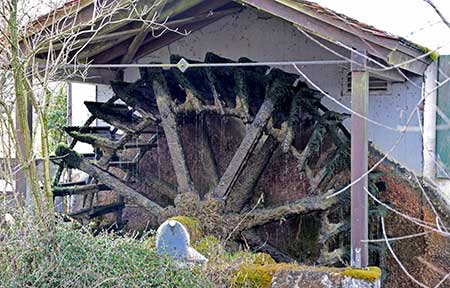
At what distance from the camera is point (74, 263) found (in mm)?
4645

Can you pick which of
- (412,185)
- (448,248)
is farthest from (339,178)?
(448,248)

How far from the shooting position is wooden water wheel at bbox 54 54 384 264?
6656mm

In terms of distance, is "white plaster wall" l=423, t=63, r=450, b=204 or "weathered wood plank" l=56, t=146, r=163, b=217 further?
"weathered wood plank" l=56, t=146, r=163, b=217

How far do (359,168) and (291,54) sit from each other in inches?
120

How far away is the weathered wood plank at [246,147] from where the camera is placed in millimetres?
6723

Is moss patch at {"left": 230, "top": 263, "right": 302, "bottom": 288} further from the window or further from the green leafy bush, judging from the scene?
the window

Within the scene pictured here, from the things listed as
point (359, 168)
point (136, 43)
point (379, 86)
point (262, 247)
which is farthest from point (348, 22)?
point (136, 43)

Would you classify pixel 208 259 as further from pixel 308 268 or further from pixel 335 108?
pixel 335 108

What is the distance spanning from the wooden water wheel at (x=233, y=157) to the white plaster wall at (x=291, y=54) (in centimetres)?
50

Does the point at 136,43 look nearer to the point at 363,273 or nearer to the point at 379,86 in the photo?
the point at 379,86

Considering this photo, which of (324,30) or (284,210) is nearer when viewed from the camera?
(324,30)

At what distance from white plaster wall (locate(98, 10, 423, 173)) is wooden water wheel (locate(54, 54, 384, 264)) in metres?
0.50

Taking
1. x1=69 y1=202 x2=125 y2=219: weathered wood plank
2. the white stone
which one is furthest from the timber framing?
the white stone

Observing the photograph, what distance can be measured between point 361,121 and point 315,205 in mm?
1434
